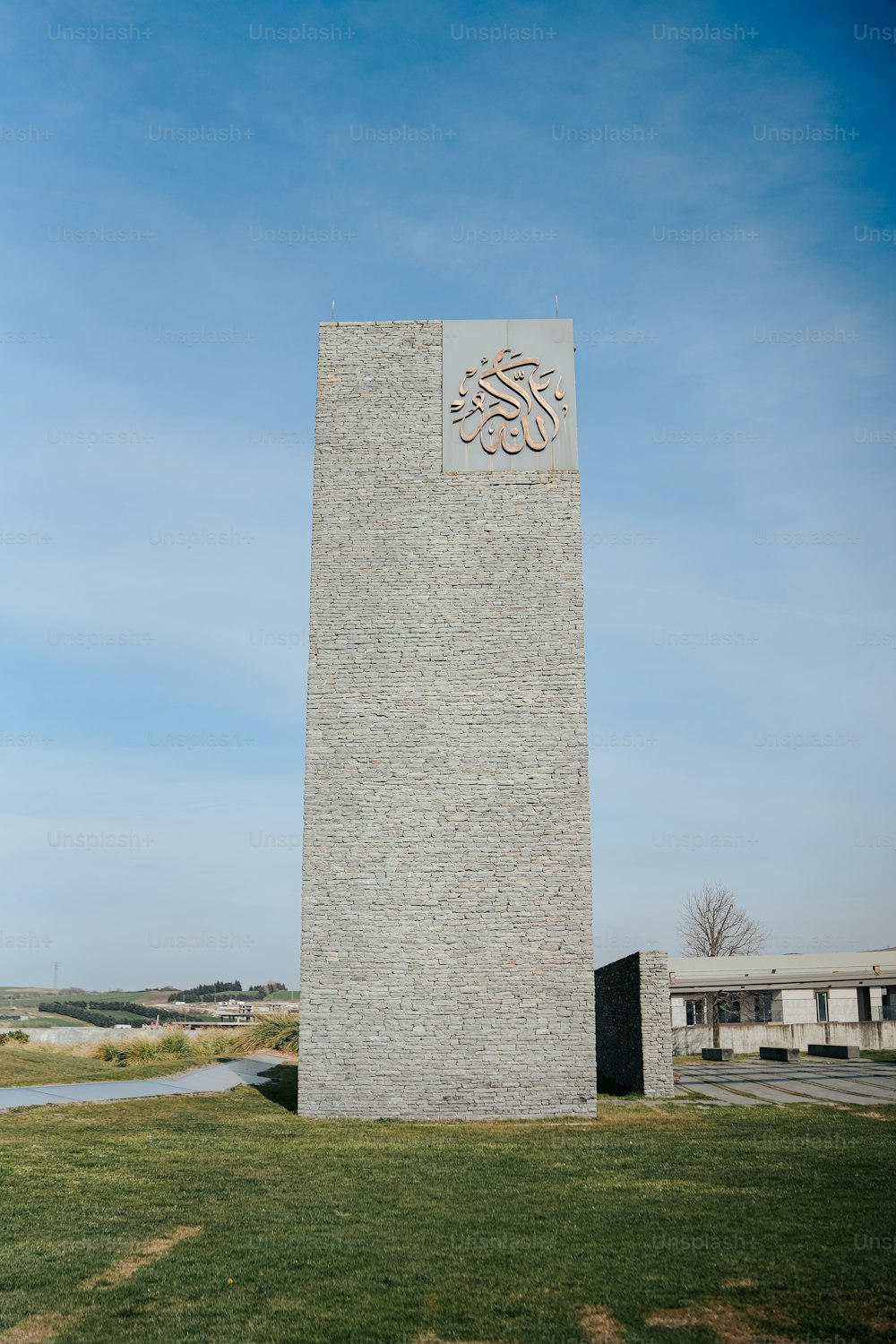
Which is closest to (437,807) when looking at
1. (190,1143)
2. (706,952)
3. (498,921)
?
(498,921)

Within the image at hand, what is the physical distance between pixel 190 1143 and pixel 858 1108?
36.8ft

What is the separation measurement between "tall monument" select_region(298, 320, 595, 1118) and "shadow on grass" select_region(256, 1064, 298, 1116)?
202 centimetres

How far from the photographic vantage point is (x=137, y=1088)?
20203 millimetres

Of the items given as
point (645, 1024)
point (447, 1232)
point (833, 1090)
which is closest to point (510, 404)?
point (645, 1024)

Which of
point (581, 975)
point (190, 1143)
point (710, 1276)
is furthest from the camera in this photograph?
point (581, 975)

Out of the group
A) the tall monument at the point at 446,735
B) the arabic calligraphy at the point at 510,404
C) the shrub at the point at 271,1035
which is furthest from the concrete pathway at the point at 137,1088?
the arabic calligraphy at the point at 510,404

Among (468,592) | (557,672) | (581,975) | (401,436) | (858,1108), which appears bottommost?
(858,1108)

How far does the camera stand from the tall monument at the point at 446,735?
58.4 ft

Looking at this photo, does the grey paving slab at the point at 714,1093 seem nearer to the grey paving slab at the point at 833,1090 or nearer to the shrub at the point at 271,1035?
the grey paving slab at the point at 833,1090

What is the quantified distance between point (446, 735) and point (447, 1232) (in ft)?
33.4

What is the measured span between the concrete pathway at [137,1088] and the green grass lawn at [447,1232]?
7.67 feet

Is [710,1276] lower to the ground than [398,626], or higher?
lower

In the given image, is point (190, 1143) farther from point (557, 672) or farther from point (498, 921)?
point (557, 672)

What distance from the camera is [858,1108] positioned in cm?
1828
